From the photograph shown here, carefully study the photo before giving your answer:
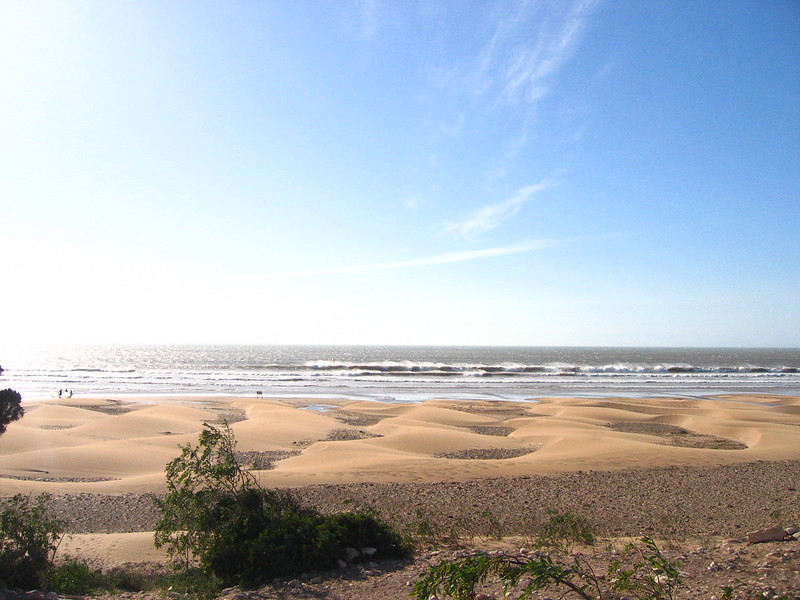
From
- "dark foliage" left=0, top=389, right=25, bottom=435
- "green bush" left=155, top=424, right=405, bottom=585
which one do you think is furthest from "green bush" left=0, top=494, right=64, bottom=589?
"green bush" left=155, top=424, right=405, bottom=585

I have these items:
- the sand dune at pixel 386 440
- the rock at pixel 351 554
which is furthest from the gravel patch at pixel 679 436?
the rock at pixel 351 554

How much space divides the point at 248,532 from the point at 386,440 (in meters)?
13.5

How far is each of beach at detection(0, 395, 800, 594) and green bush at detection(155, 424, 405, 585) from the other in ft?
5.26

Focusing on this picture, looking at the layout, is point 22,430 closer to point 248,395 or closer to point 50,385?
point 248,395

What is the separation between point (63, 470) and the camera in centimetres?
1600

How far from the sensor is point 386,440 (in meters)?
21.0

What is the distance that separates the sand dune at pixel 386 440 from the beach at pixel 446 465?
9 cm

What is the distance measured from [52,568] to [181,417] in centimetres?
2186

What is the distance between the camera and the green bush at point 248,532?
7.32 metres

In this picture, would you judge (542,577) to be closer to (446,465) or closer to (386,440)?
(446,465)

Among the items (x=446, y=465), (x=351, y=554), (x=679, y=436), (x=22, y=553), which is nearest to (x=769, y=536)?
(x=351, y=554)

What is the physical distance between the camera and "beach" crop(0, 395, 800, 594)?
36.3 ft

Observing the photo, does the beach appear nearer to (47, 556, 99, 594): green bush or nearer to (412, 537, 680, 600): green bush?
(47, 556, 99, 594): green bush

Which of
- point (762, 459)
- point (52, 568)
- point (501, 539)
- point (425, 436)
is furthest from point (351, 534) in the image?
point (762, 459)
